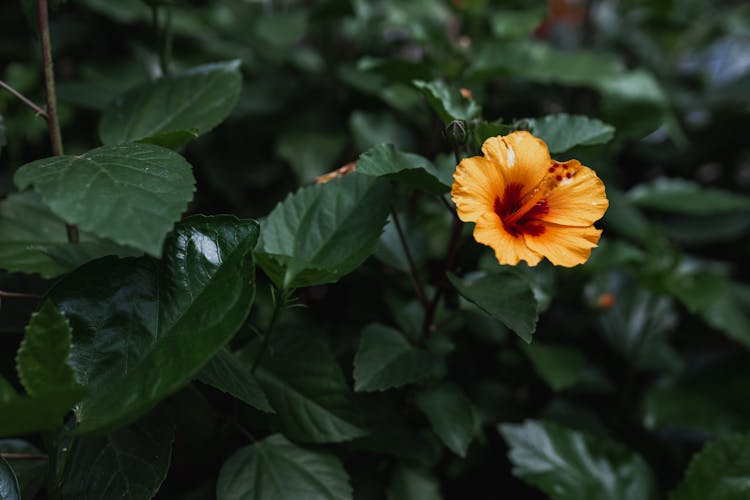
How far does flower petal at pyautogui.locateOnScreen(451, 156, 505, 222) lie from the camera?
2.39ft

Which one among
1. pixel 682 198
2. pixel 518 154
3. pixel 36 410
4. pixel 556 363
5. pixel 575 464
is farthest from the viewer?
pixel 682 198

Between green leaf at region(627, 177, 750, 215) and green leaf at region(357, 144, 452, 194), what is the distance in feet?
2.43

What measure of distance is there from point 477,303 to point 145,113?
565 mm

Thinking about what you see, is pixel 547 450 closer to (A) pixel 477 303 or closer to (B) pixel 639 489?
(B) pixel 639 489

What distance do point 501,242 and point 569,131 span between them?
9.6 inches

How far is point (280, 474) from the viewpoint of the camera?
2.61 ft

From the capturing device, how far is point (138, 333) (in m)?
0.71

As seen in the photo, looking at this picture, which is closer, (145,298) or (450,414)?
→ (145,298)

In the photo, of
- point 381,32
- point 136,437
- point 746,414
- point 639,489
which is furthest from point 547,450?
point 381,32

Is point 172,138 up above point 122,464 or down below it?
above

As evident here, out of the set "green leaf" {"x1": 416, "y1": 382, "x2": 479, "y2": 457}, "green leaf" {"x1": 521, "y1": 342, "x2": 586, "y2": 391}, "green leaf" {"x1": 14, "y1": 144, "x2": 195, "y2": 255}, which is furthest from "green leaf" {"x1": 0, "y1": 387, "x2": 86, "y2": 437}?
"green leaf" {"x1": 521, "y1": 342, "x2": 586, "y2": 391}

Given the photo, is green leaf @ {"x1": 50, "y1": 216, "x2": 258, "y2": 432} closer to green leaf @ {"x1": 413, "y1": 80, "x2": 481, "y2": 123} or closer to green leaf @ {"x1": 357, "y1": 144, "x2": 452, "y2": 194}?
green leaf @ {"x1": 357, "y1": 144, "x2": 452, "y2": 194}

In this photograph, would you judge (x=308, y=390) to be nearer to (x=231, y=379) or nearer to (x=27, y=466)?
(x=231, y=379)

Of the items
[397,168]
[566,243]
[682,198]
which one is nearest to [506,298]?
[566,243]
